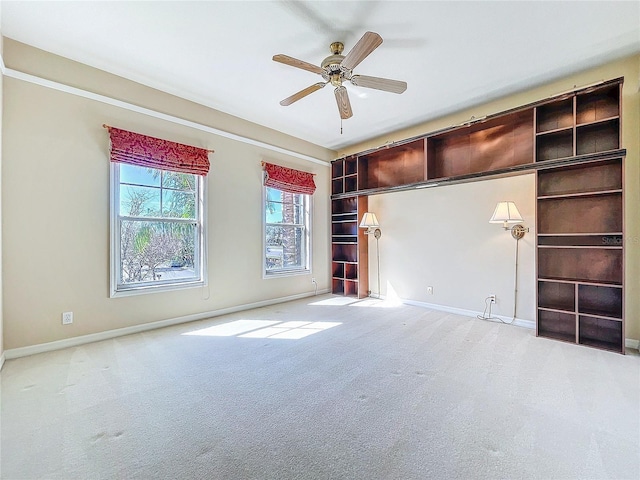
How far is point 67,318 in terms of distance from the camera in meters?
3.03

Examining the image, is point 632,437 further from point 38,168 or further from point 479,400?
point 38,168

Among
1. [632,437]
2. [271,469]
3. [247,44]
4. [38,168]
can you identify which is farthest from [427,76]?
[38,168]

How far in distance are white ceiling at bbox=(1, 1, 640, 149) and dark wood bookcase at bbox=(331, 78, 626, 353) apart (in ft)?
1.55

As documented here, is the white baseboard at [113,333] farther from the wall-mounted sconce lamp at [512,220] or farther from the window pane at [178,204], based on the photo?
the wall-mounted sconce lamp at [512,220]

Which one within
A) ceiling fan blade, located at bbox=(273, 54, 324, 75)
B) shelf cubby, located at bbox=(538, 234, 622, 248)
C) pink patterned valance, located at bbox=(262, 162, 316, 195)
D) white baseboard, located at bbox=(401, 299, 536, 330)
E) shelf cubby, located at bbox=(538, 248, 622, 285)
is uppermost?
ceiling fan blade, located at bbox=(273, 54, 324, 75)

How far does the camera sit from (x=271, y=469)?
1435mm

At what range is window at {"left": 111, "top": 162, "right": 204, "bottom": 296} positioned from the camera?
339 centimetres

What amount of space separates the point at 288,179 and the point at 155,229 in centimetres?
235

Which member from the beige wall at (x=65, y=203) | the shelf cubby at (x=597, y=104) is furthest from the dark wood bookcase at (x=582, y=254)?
the beige wall at (x=65, y=203)

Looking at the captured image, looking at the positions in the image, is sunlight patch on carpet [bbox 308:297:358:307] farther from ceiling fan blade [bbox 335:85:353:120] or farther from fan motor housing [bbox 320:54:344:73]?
fan motor housing [bbox 320:54:344:73]

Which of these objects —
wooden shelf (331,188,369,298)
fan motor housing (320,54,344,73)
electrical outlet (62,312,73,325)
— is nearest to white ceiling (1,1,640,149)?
fan motor housing (320,54,344,73)

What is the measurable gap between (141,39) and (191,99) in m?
1.19

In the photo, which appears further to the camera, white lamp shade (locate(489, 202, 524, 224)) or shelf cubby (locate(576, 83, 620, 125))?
white lamp shade (locate(489, 202, 524, 224))

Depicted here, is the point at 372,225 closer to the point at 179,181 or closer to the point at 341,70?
the point at 341,70
